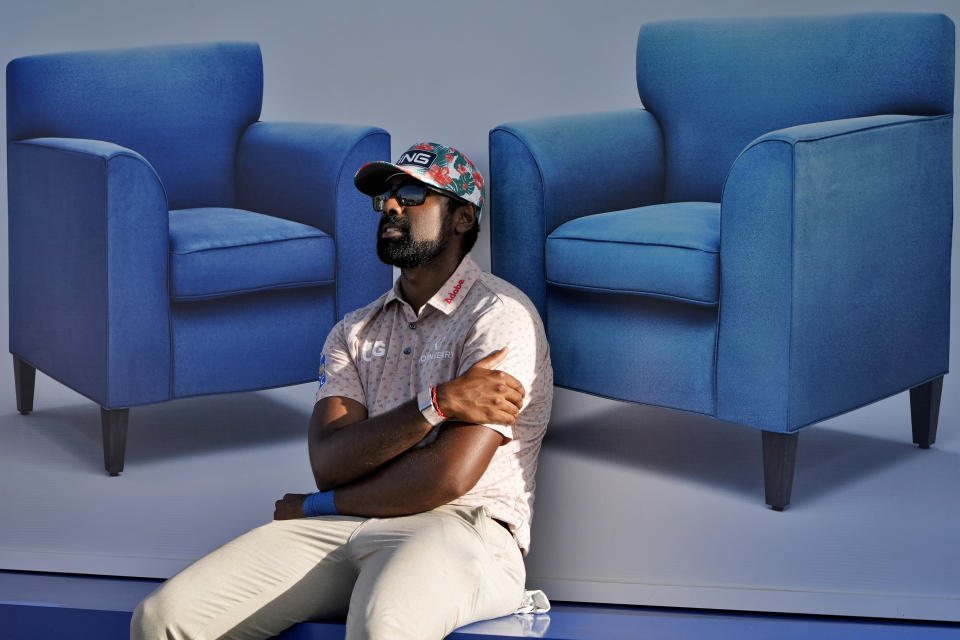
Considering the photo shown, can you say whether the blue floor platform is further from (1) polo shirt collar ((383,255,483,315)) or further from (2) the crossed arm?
(1) polo shirt collar ((383,255,483,315))

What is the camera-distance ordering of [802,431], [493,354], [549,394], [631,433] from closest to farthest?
[493,354] → [549,394] → [802,431] → [631,433]

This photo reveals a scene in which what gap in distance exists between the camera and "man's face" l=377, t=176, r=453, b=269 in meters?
2.42

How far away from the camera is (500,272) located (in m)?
2.86

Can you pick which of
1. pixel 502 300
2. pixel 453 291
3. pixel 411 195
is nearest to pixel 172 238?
pixel 411 195

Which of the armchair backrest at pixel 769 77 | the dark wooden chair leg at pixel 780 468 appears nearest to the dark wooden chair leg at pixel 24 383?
the armchair backrest at pixel 769 77

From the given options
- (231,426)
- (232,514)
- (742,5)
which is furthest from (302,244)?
(742,5)

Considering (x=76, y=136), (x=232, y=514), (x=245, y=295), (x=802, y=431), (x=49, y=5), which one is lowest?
(x=232, y=514)

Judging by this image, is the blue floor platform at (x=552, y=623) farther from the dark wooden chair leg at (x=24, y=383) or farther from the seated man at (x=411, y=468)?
the dark wooden chair leg at (x=24, y=383)

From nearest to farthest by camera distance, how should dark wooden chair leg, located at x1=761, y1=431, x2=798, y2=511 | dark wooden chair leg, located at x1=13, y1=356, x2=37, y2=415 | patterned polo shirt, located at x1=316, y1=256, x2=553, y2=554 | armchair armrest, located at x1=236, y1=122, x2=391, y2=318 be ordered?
patterned polo shirt, located at x1=316, y1=256, x2=553, y2=554 → dark wooden chair leg, located at x1=761, y1=431, x2=798, y2=511 → armchair armrest, located at x1=236, y1=122, x2=391, y2=318 → dark wooden chair leg, located at x1=13, y1=356, x2=37, y2=415

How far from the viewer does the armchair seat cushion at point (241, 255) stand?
9.30 feet

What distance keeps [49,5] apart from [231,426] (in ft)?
3.63

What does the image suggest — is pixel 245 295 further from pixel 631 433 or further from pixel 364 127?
pixel 631 433

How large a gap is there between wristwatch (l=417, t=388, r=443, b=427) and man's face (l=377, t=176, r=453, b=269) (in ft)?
1.09

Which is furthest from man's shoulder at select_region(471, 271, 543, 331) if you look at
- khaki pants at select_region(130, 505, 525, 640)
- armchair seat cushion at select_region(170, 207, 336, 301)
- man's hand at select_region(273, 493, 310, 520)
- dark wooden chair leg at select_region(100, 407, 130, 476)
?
dark wooden chair leg at select_region(100, 407, 130, 476)
